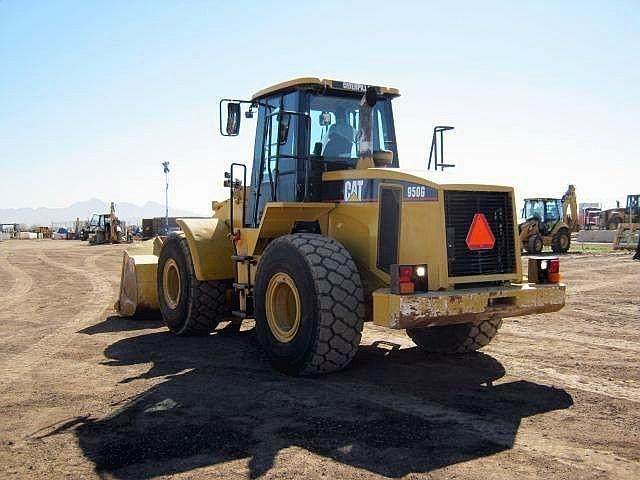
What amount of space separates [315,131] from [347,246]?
1.44 meters

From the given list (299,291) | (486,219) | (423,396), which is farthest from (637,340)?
(299,291)

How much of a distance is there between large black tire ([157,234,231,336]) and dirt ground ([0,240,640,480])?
0.77 ft

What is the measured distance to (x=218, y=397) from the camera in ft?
19.6

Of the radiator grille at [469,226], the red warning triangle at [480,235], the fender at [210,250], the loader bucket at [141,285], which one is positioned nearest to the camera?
the radiator grille at [469,226]

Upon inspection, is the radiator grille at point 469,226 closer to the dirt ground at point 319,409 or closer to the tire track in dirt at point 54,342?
the dirt ground at point 319,409

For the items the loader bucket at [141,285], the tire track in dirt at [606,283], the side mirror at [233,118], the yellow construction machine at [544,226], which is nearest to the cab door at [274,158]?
the side mirror at [233,118]

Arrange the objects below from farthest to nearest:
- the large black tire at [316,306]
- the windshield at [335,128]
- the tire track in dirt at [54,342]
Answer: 1. the windshield at [335,128]
2. the tire track in dirt at [54,342]
3. the large black tire at [316,306]

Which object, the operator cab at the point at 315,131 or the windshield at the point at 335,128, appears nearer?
the operator cab at the point at 315,131

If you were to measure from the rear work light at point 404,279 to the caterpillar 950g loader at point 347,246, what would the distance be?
11 mm

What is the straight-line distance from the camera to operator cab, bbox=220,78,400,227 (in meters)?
7.48

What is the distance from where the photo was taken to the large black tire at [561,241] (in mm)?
29859

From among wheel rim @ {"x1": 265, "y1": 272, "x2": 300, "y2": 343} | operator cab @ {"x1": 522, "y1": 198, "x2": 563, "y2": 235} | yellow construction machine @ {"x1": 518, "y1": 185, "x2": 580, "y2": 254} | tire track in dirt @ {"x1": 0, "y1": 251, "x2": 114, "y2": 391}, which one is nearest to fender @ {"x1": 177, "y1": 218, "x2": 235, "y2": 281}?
wheel rim @ {"x1": 265, "y1": 272, "x2": 300, "y2": 343}

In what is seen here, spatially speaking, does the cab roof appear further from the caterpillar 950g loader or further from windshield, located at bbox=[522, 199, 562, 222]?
windshield, located at bbox=[522, 199, 562, 222]

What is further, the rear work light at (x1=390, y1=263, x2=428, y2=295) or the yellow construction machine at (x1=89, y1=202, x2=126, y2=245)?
the yellow construction machine at (x1=89, y1=202, x2=126, y2=245)
